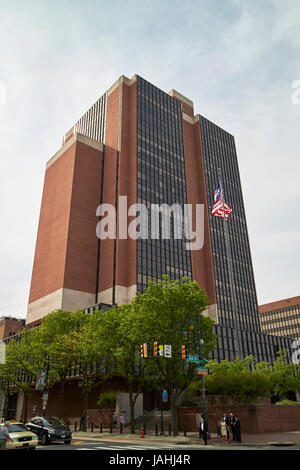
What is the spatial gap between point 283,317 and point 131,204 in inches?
3538

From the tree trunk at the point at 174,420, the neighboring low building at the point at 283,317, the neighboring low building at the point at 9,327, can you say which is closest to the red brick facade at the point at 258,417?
the tree trunk at the point at 174,420

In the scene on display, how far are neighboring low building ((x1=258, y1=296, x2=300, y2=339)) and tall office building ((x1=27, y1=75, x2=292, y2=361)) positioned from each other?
35.8 metres

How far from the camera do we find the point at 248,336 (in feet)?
301

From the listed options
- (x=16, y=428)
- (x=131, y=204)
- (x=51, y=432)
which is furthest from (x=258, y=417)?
(x=131, y=204)

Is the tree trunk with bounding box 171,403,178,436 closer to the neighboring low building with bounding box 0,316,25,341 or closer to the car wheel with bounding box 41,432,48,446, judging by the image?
the car wheel with bounding box 41,432,48,446

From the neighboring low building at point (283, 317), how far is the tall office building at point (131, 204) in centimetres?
3578

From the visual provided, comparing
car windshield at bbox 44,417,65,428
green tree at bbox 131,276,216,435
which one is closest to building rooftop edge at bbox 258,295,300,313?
green tree at bbox 131,276,216,435

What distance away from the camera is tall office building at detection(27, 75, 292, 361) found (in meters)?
88.8

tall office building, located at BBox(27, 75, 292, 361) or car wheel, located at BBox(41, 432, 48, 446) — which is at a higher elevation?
tall office building, located at BBox(27, 75, 292, 361)

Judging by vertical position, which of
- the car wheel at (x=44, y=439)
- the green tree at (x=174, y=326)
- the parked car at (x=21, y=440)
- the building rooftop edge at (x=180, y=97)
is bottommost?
the car wheel at (x=44, y=439)

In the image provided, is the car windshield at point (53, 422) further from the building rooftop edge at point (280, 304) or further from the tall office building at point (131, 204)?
the building rooftop edge at point (280, 304)

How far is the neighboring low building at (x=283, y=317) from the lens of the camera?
14475 centimetres

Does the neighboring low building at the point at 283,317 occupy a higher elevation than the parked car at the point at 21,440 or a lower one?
higher

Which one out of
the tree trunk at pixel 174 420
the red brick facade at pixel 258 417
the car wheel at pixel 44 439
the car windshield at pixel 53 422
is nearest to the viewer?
the car wheel at pixel 44 439
